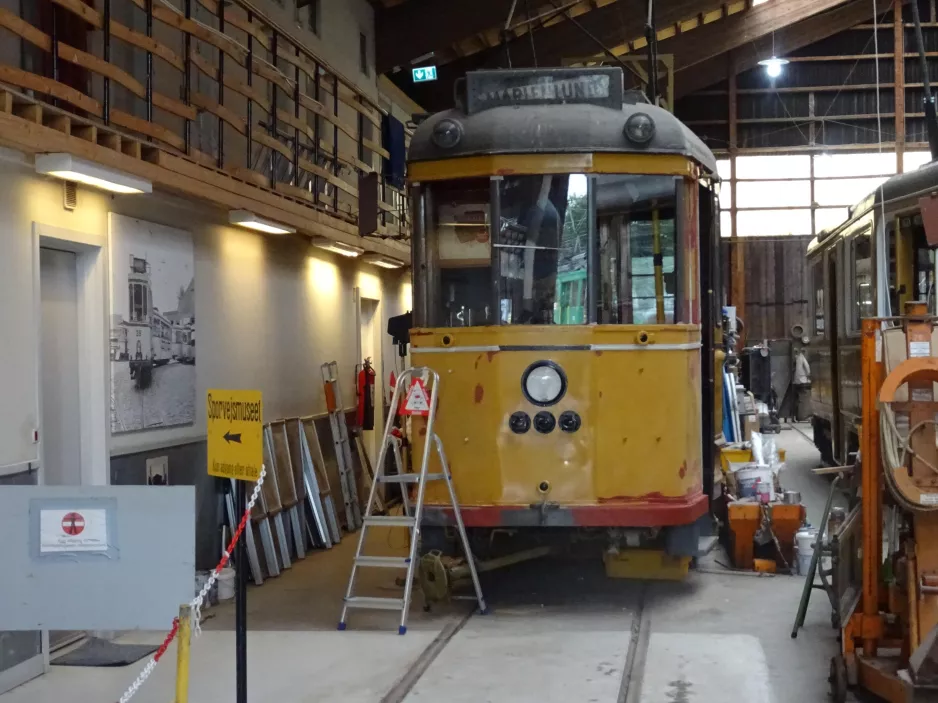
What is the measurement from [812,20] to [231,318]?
23.8 metres

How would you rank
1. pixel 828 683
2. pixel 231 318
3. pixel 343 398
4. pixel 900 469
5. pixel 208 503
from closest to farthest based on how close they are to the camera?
pixel 900 469
pixel 828 683
pixel 208 503
pixel 231 318
pixel 343 398

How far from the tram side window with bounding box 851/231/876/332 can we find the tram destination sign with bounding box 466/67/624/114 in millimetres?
3962

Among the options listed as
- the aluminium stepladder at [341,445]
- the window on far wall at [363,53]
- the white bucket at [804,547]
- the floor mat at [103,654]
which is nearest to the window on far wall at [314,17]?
the window on far wall at [363,53]

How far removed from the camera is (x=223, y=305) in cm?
930

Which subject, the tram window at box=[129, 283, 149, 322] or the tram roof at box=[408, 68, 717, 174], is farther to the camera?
the tram window at box=[129, 283, 149, 322]

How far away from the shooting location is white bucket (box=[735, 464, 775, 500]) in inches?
369

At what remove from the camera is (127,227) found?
7656 mm

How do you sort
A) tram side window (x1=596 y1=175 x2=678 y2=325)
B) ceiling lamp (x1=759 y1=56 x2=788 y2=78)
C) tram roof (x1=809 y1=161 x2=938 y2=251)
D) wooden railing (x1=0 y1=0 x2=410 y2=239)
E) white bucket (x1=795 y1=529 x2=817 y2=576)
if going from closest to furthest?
wooden railing (x1=0 y1=0 x2=410 y2=239)
tram side window (x1=596 y1=175 x2=678 y2=325)
white bucket (x1=795 y1=529 x2=817 y2=576)
tram roof (x1=809 y1=161 x2=938 y2=251)
ceiling lamp (x1=759 y1=56 x2=788 y2=78)

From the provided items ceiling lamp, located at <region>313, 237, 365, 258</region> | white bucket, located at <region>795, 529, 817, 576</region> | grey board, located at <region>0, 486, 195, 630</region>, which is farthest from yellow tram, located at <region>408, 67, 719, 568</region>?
grey board, located at <region>0, 486, 195, 630</region>

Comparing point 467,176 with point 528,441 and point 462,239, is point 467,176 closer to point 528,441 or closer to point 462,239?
point 462,239

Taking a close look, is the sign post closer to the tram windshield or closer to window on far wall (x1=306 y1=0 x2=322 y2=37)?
the tram windshield

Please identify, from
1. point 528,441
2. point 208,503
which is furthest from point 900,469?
point 208,503

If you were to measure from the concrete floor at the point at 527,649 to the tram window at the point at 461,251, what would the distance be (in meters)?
2.10

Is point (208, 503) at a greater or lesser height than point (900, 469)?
lesser
